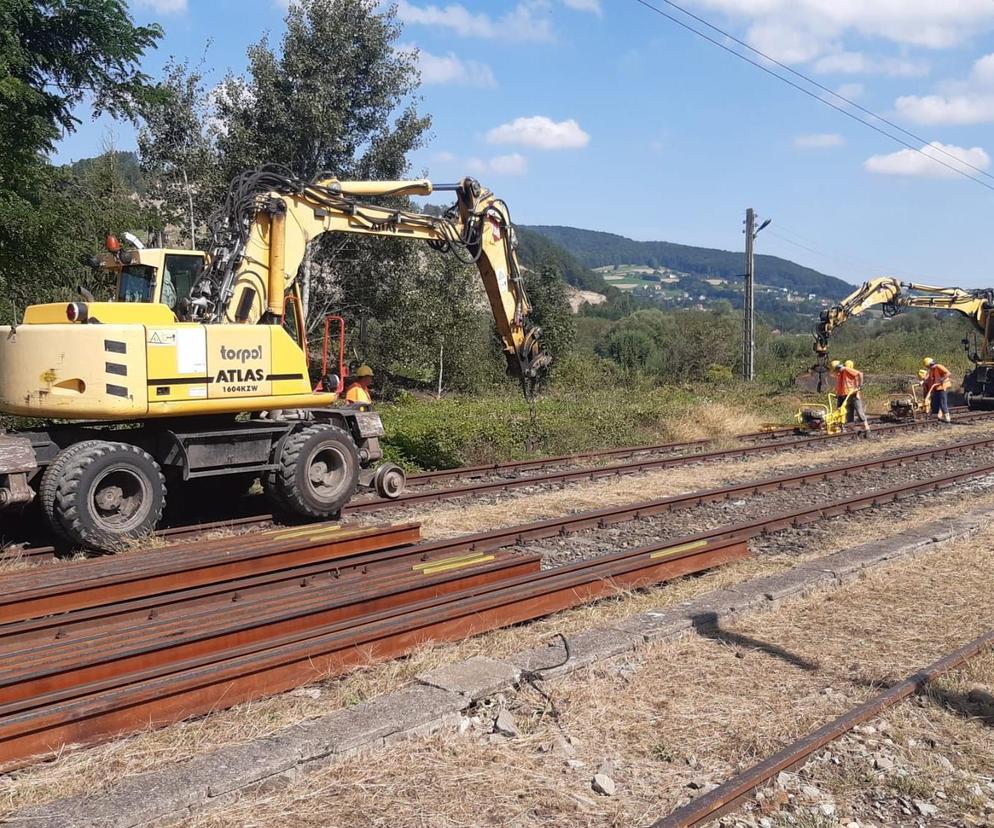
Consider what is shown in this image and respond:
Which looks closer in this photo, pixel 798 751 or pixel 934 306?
pixel 798 751

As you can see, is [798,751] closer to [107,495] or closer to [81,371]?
[107,495]

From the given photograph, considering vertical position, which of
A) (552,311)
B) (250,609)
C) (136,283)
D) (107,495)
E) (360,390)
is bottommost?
(250,609)

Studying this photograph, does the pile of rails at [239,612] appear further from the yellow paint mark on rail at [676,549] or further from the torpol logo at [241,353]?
the torpol logo at [241,353]

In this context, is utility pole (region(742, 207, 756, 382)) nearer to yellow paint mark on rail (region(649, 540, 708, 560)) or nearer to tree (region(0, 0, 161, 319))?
tree (region(0, 0, 161, 319))

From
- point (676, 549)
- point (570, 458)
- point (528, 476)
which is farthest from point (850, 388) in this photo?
point (676, 549)

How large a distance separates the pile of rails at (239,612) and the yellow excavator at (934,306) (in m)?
16.5

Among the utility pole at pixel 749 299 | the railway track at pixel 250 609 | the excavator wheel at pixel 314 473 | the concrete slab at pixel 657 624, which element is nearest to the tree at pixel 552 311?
the utility pole at pixel 749 299

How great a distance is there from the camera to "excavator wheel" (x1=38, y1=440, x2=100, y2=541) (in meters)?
8.19

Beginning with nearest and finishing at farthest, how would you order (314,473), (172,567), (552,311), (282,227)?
(172,567) → (282,227) → (314,473) → (552,311)

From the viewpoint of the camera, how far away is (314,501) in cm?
1002

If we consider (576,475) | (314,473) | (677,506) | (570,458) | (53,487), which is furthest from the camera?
(570,458)

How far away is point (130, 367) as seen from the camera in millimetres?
8609

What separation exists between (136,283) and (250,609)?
4621mm

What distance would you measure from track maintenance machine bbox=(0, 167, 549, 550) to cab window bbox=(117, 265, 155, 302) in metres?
0.01
